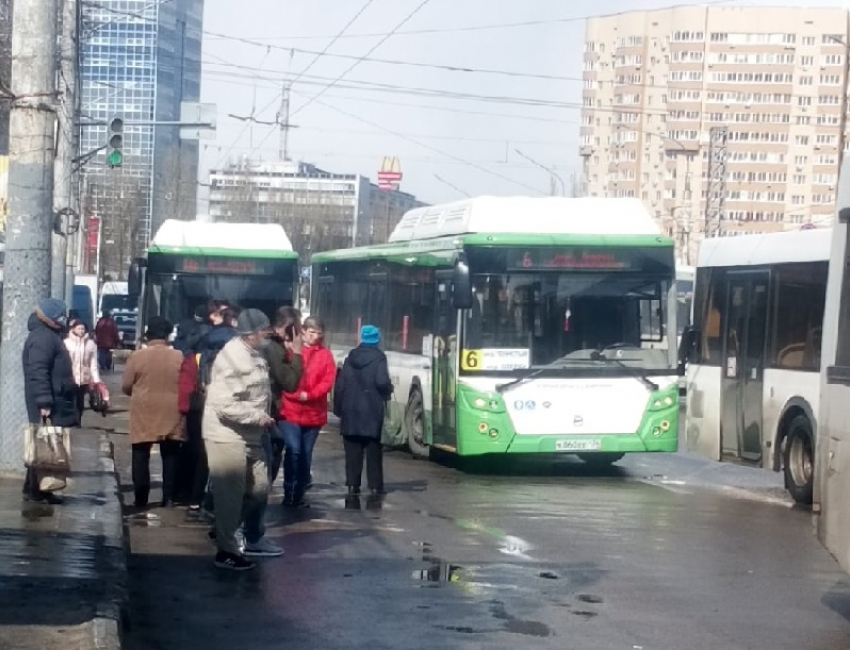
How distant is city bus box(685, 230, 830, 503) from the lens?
15828mm

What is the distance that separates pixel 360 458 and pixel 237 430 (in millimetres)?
5298

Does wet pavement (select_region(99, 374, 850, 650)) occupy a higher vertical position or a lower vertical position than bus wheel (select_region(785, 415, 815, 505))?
lower

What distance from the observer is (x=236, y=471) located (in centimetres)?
1037

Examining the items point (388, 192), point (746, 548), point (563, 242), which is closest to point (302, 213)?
point (388, 192)

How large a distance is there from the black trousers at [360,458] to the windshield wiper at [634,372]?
3365mm

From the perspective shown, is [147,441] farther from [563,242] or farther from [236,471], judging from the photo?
[563,242]

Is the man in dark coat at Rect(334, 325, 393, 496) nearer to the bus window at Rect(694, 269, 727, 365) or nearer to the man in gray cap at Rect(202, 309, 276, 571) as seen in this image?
the bus window at Rect(694, 269, 727, 365)

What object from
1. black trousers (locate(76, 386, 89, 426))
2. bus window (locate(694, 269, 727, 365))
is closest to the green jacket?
black trousers (locate(76, 386, 89, 426))

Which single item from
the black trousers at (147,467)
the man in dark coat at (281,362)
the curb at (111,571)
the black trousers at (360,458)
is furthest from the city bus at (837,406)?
the black trousers at (360,458)

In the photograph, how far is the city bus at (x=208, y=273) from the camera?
84.1 feet

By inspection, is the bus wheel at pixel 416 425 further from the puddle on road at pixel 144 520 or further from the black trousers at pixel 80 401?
the puddle on road at pixel 144 520

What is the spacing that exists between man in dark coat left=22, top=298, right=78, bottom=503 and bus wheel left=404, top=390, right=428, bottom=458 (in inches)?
295

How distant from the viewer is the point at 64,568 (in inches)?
375

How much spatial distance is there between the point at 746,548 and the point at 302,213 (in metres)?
74.8
